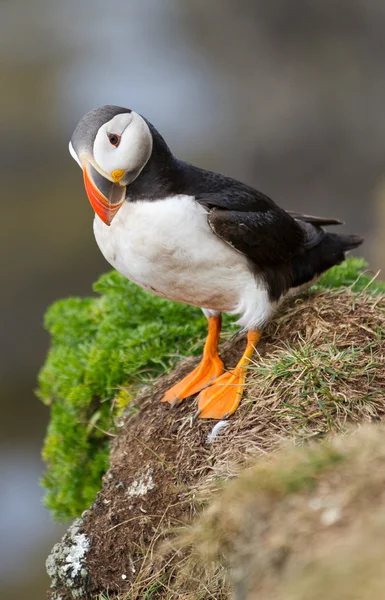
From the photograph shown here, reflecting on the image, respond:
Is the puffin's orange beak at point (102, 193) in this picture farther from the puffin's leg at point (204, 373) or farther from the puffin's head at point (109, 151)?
the puffin's leg at point (204, 373)

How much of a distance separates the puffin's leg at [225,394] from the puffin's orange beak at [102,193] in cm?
96

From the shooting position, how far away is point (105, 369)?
429 cm

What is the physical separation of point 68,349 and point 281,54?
939 cm

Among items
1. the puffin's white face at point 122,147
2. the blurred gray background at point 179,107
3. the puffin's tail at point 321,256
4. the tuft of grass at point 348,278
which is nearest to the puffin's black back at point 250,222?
the puffin's tail at point 321,256

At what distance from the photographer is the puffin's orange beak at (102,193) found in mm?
3053

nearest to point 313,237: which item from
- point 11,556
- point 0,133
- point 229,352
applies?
point 229,352

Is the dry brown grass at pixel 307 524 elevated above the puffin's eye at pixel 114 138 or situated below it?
below

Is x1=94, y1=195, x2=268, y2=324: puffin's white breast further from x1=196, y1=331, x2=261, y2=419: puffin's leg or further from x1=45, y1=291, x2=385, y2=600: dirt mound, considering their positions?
x1=45, y1=291, x2=385, y2=600: dirt mound

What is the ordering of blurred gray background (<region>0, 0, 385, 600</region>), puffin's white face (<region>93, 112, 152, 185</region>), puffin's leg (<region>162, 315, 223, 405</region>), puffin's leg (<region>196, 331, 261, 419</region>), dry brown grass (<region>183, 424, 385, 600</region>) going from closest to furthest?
dry brown grass (<region>183, 424, 385, 600</region>) < puffin's white face (<region>93, 112, 152, 185</region>) < puffin's leg (<region>196, 331, 261, 419</region>) < puffin's leg (<region>162, 315, 223, 405</region>) < blurred gray background (<region>0, 0, 385, 600</region>)

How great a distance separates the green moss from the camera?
4.24 m

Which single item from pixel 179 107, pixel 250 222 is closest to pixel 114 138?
pixel 250 222

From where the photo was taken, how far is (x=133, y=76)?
1329cm

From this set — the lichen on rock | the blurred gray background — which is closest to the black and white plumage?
the lichen on rock

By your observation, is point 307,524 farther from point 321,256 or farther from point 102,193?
point 321,256
